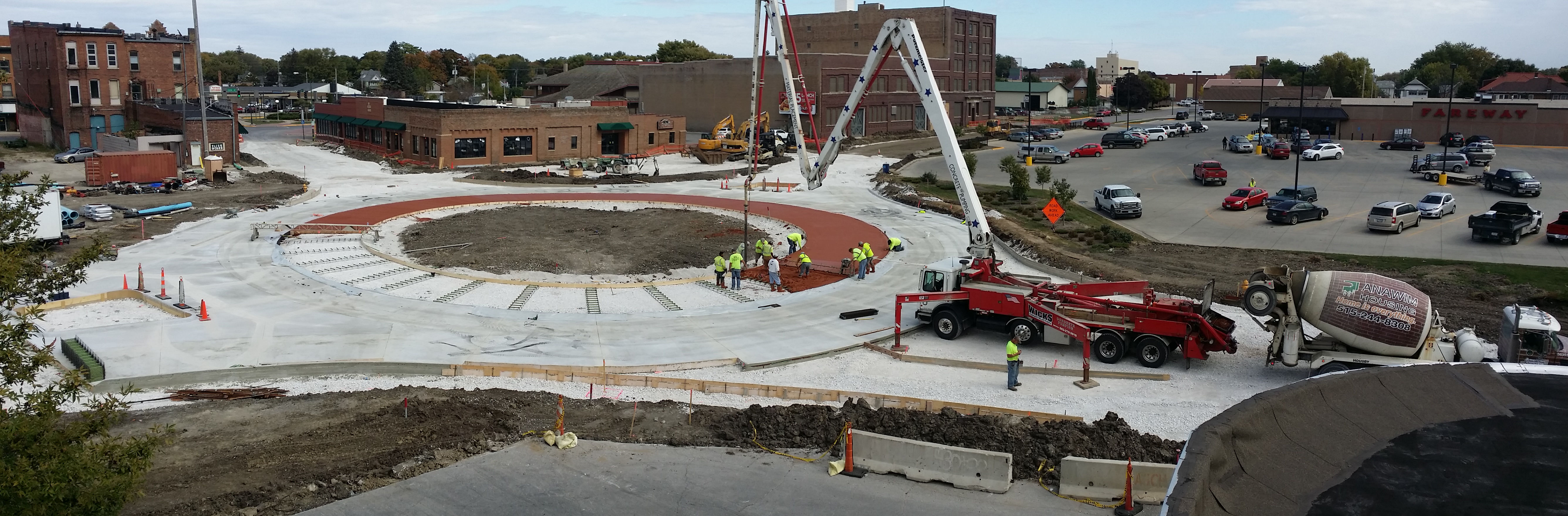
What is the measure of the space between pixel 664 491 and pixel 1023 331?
12838mm

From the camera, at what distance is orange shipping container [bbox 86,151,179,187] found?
58.0 meters

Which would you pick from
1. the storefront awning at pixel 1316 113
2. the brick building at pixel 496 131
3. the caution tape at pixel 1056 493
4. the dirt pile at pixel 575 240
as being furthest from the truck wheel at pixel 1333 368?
the storefront awning at pixel 1316 113

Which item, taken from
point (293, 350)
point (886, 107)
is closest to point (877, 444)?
point (293, 350)

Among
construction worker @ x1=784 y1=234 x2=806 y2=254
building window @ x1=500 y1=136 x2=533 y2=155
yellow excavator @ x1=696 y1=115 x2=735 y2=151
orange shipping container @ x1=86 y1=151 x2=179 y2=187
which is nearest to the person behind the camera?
construction worker @ x1=784 y1=234 x2=806 y2=254

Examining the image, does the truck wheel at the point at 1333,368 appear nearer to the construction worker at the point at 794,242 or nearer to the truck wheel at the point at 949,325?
the truck wheel at the point at 949,325

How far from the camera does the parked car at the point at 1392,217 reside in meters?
44.8

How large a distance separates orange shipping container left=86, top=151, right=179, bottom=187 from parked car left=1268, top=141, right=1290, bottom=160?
6946 centimetres

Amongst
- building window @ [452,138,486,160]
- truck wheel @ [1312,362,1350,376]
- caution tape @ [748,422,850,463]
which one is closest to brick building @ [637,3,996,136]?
building window @ [452,138,486,160]

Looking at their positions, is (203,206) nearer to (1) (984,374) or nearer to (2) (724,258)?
(2) (724,258)

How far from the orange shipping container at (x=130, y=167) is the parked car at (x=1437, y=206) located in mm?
63254

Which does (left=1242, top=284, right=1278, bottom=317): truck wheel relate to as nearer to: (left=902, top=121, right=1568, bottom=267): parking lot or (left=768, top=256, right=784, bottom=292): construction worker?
(left=768, top=256, right=784, bottom=292): construction worker

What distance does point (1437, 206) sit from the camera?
48594 millimetres

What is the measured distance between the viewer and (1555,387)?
13281 mm

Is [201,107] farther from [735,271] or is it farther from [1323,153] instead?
[1323,153]
